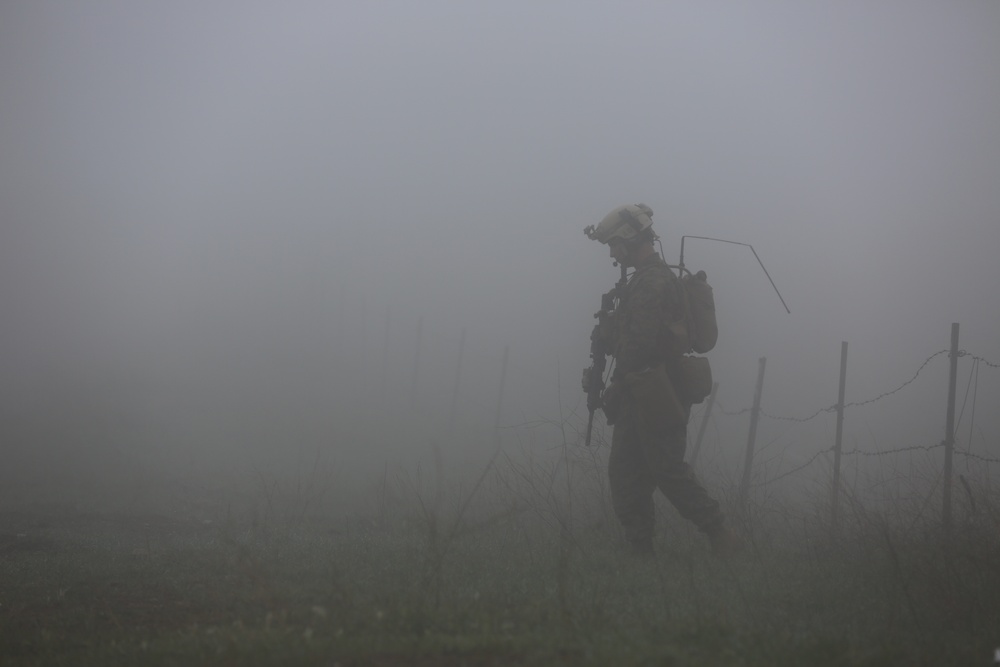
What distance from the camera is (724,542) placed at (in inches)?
224

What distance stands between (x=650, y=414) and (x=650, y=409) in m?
0.04

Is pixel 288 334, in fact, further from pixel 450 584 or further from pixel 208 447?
pixel 450 584

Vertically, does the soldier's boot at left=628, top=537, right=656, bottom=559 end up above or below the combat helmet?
below

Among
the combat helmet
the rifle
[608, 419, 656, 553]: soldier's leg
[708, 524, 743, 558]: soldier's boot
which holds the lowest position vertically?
[708, 524, 743, 558]: soldier's boot

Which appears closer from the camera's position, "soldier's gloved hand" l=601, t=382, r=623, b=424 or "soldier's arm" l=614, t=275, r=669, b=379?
"soldier's arm" l=614, t=275, r=669, b=379

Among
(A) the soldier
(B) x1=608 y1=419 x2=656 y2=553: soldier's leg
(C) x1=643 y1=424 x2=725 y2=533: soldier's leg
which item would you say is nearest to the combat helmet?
(A) the soldier

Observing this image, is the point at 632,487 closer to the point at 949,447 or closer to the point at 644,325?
the point at 644,325

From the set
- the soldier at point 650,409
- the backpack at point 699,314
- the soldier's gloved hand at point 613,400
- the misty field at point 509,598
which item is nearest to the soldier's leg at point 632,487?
the soldier at point 650,409

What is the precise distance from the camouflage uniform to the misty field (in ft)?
1.04

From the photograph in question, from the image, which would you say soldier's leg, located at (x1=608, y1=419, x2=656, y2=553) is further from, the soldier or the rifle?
the rifle

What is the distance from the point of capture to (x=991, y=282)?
33281 mm

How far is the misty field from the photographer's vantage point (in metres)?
3.17

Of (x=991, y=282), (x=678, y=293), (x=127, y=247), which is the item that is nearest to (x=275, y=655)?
(x=678, y=293)

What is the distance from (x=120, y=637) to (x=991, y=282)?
3673 centimetres
